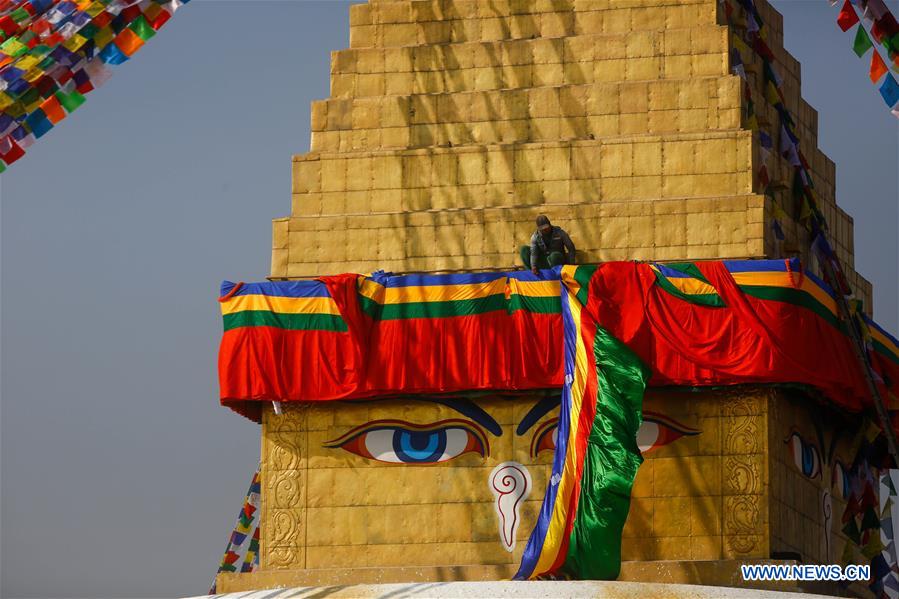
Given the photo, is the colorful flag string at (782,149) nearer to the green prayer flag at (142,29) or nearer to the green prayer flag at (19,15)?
the green prayer flag at (142,29)

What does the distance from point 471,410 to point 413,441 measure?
0.84 metres

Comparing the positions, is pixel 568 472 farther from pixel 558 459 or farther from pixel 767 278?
pixel 767 278

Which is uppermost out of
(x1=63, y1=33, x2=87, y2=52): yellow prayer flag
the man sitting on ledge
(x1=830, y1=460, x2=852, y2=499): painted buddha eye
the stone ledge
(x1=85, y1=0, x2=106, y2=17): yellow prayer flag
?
(x1=85, y1=0, x2=106, y2=17): yellow prayer flag

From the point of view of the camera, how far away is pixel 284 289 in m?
26.4

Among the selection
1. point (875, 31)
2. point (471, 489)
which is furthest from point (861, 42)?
point (471, 489)

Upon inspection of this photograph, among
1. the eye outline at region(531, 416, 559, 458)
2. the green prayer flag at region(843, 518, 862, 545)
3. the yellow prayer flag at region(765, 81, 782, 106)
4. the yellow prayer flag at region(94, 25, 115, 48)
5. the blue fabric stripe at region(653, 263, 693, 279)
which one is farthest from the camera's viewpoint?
the yellow prayer flag at region(765, 81, 782, 106)

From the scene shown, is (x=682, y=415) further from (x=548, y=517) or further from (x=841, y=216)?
(x=841, y=216)

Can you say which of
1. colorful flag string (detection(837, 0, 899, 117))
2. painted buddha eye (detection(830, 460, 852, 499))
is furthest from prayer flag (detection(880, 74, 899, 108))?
painted buddha eye (detection(830, 460, 852, 499))

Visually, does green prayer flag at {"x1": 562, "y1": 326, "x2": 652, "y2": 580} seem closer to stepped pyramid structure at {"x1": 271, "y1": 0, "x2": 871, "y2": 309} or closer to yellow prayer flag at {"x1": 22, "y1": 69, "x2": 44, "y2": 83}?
stepped pyramid structure at {"x1": 271, "y1": 0, "x2": 871, "y2": 309}

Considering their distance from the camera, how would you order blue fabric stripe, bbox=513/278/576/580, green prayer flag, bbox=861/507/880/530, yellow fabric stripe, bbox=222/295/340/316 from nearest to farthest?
blue fabric stripe, bbox=513/278/576/580, yellow fabric stripe, bbox=222/295/340/316, green prayer flag, bbox=861/507/880/530

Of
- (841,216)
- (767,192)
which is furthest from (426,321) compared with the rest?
(841,216)

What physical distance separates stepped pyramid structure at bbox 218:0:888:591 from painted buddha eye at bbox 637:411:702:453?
28mm

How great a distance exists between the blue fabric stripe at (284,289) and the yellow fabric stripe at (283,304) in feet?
0.17

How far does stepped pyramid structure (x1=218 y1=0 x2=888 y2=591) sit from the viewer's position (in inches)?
995
